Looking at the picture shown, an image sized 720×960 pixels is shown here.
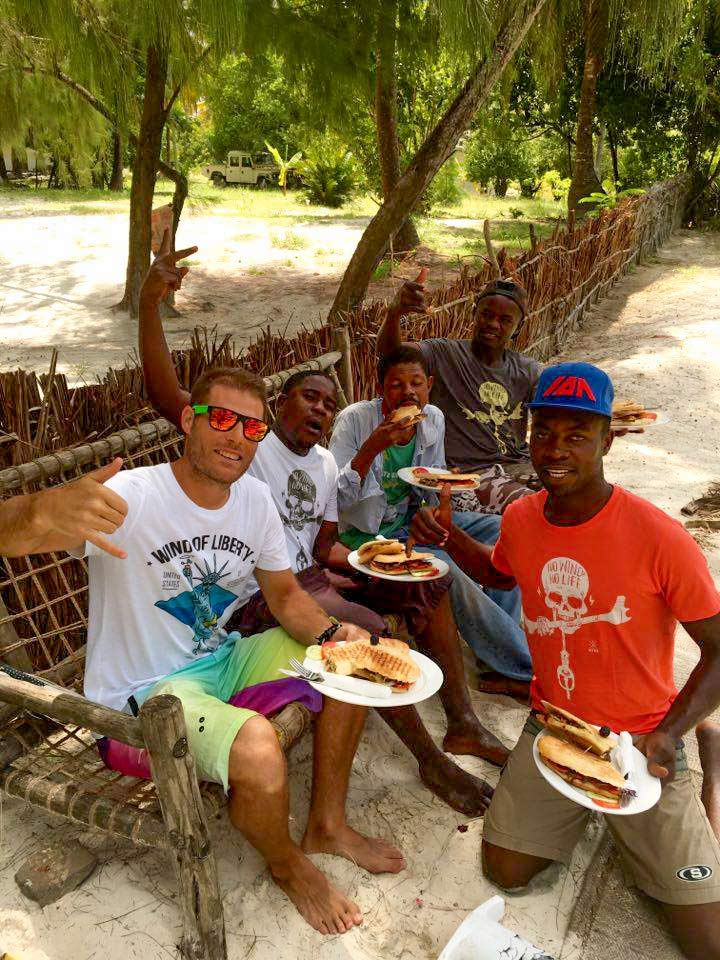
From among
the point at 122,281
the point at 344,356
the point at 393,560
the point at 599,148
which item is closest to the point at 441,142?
the point at 344,356

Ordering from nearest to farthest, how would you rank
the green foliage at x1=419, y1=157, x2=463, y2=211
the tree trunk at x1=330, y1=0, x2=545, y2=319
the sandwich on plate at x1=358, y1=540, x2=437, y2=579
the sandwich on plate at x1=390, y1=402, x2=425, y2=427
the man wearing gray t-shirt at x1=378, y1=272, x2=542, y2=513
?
1. the sandwich on plate at x1=358, y1=540, x2=437, y2=579
2. the sandwich on plate at x1=390, y1=402, x2=425, y2=427
3. the man wearing gray t-shirt at x1=378, y1=272, x2=542, y2=513
4. the tree trunk at x1=330, y1=0, x2=545, y2=319
5. the green foliage at x1=419, y1=157, x2=463, y2=211

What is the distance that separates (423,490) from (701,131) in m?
17.8

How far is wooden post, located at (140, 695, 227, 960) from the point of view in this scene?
185cm

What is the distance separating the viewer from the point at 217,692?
2367 mm

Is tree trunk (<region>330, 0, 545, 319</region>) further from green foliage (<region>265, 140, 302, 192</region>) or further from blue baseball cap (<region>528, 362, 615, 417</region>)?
green foliage (<region>265, 140, 302, 192</region>)

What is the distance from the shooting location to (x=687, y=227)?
58.5ft

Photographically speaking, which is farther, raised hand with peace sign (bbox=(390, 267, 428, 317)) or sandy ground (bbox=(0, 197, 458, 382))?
sandy ground (bbox=(0, 197, 458, 382))

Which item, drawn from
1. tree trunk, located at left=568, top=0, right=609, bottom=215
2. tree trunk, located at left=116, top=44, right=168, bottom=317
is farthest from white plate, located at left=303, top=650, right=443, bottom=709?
tree trunk, located at left=568, top=0, right=609, bottom=215

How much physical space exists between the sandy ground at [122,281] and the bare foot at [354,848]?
5739 mm

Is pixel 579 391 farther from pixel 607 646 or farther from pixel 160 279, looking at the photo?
pixel 160 279

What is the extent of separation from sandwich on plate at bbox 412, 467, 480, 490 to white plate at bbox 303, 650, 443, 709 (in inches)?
35.6

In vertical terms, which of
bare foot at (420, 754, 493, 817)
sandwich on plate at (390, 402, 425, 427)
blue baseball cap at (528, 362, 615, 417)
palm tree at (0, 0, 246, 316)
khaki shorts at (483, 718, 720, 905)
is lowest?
bare foot at (420, 754, 493, 817)

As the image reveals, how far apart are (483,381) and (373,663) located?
2.06 m

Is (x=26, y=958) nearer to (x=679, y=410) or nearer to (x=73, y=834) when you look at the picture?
(x=73, y=834)
